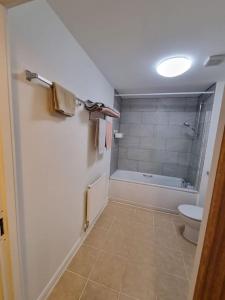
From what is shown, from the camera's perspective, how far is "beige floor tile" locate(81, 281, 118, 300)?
1.28 metres

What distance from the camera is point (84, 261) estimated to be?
1614mm

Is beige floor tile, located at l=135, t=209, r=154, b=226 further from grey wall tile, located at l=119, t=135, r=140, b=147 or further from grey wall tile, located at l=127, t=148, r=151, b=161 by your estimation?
grey wall tile, located at l=119, t=135, r=140, b=147

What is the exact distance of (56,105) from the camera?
1068 millimetres

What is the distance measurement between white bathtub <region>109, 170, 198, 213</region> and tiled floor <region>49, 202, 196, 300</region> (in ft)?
1.32

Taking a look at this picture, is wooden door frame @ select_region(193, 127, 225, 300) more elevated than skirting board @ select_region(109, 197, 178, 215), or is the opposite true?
wooden door frame @ select_region(193, 127, 225, 300)

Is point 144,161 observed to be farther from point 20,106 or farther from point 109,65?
point 20,106

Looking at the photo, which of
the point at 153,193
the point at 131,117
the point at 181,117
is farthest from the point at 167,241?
the point at 131,117

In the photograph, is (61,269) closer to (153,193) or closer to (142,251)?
(142,251)

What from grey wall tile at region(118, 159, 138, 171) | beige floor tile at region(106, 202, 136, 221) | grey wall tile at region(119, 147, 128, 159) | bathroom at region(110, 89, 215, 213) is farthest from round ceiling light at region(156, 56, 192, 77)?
beige floor tile at region(106, 202, 136, 221)

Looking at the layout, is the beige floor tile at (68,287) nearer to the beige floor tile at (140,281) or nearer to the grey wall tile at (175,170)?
the beige floor tile at (140,281)

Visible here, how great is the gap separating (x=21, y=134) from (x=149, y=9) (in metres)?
1.25

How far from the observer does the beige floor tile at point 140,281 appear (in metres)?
1.33

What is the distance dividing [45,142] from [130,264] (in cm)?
161

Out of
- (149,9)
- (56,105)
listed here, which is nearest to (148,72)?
(149,9)
